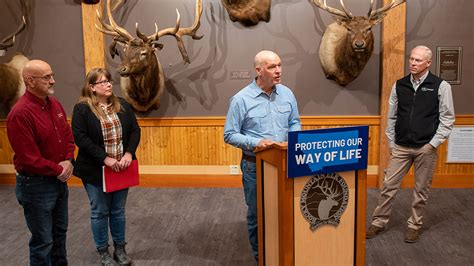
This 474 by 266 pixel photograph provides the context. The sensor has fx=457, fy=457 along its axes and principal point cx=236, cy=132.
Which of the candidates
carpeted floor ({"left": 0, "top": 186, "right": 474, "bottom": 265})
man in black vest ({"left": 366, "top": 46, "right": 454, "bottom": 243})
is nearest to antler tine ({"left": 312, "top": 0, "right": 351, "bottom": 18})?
man in black vest ({"left": 366, "top": 46, "right": 454, "bottom": 243})

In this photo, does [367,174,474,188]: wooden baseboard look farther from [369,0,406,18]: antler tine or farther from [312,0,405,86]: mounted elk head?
[369,0,406,18]: antler tine

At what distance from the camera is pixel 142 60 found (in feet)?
15.5

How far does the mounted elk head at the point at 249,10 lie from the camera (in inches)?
201

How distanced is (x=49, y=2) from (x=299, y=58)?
302 cm

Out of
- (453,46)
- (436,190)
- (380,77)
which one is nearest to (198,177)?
(380,77)

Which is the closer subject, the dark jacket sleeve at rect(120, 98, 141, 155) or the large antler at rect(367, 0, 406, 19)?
the dark jacket sleeve at rect(120, 98, 141, 155)

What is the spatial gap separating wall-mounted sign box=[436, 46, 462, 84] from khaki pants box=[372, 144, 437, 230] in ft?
5.75

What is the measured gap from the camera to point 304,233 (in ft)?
7.70

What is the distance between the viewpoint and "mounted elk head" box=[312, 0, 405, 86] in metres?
4.61

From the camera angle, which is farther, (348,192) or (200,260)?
(200,260)

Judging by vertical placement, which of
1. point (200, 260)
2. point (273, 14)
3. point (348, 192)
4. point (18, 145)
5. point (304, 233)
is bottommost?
point (200, 260)

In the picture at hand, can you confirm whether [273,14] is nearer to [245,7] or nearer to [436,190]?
[245,7]

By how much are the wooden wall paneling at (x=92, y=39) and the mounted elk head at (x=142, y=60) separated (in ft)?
0.61

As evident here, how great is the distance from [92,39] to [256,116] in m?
3.06
